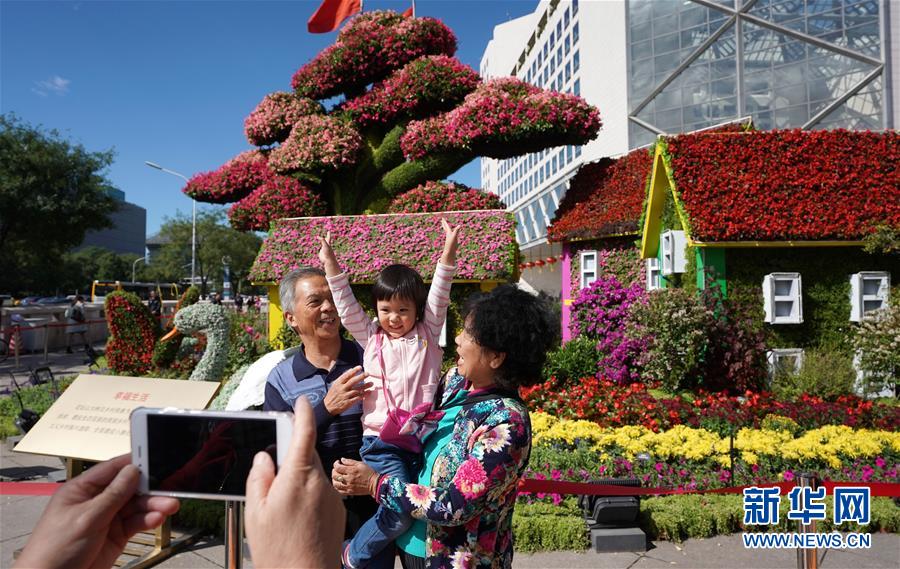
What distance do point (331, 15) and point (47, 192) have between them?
9.76 m

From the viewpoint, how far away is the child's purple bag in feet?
7.30

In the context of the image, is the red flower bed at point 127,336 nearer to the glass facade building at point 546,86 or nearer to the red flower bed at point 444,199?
the red flower bed at point 444,199

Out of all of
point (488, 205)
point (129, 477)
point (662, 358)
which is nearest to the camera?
point (129, 477)

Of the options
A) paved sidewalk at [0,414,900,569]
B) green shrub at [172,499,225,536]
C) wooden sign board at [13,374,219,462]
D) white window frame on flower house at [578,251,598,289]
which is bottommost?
paved sidewalk at [0,414,900,569]

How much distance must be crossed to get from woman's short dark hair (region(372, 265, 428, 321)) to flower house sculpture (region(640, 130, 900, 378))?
273 inches

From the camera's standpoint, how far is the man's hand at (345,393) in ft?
7.26

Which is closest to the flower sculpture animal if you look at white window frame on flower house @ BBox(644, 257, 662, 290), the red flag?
white window frame on flower house @ BBox(644, 257, 662, 290)

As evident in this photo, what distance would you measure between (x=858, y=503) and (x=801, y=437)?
165 cm

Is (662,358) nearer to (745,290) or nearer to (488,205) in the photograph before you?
(745,290)

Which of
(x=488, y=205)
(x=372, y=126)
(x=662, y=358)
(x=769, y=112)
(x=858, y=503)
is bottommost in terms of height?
(x=858, y=503)

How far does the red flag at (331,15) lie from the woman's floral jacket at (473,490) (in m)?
14.6

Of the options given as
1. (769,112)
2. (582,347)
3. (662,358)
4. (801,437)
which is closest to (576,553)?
(801,437)

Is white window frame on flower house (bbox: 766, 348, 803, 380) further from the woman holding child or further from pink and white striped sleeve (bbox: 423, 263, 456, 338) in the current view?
the woman holding child

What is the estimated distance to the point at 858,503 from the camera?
13.4ft
